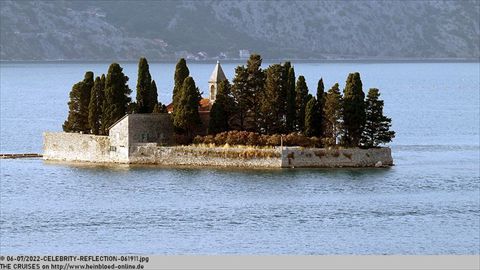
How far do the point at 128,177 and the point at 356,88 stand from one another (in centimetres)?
1423

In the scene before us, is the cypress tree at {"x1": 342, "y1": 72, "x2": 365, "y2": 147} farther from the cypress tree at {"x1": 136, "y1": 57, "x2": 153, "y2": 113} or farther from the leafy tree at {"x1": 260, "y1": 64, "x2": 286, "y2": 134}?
the cypress tree at {"x1": 136, "y1": 57, "x2": 153, "y2": 113}

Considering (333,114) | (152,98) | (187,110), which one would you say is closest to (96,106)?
(152,98)

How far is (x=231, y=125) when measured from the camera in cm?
9562

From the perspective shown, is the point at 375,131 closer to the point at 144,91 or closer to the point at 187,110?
the point at 187,110

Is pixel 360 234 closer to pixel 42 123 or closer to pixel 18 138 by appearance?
pixel 18 138

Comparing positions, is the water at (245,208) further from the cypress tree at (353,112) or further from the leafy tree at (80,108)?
the leafy tree at (80,108)

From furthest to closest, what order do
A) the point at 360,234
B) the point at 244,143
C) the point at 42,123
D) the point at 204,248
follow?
the point at 42,123, the point at 244,143, the point at 360,234, the point at 204,248

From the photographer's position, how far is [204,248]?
65062 millimetres

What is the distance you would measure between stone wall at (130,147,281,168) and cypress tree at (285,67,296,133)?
5.34 metres

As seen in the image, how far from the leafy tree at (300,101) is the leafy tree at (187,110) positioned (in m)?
5.81

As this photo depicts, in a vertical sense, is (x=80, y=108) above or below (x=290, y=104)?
below

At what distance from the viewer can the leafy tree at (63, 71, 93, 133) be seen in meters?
97.3

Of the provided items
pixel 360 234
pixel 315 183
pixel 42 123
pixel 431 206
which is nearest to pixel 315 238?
pixel 360 234

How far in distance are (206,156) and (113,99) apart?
25.1 feet
